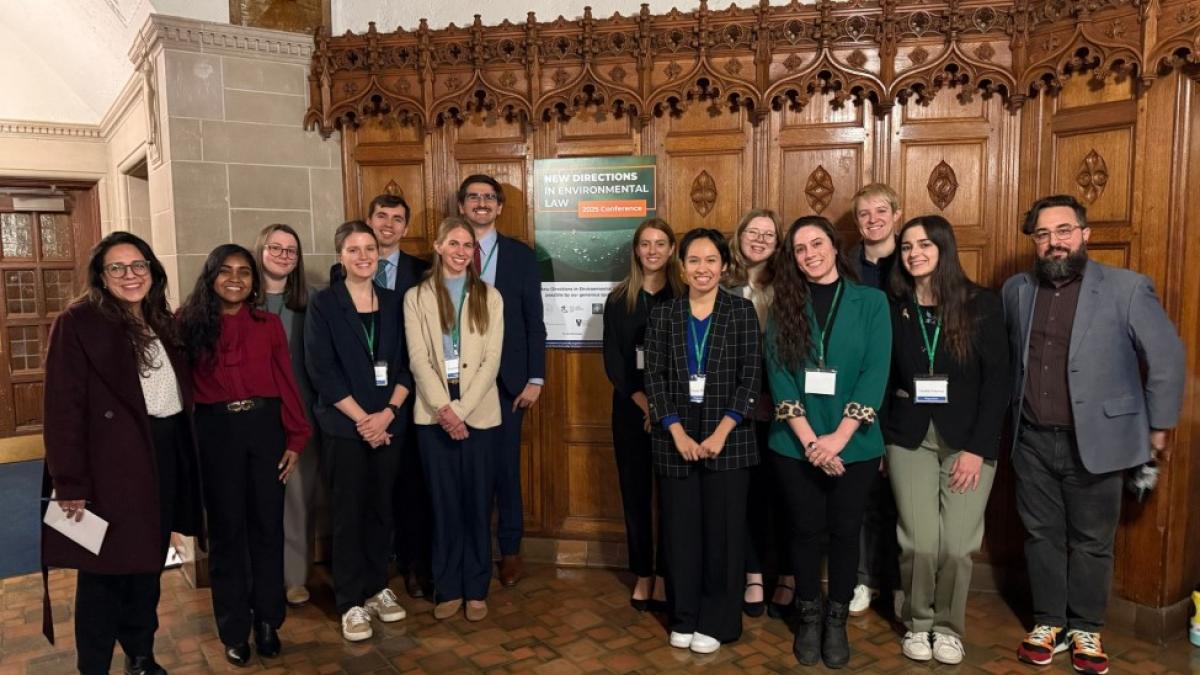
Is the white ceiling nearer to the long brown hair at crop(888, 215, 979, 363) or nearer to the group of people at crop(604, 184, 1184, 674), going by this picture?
the long brown hair at crop(888, 215, 979, 363)

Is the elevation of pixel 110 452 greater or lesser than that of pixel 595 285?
lesser

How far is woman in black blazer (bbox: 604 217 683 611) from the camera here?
10.5 ft

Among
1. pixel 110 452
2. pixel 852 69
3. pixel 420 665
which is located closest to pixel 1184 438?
pixel 852 69

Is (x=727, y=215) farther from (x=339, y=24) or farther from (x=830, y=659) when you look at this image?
(x=339, y=24)

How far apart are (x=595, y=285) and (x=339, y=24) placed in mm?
2031

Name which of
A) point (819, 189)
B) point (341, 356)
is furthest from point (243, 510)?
point (819, 189)

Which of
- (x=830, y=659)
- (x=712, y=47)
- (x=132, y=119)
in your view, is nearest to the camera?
(x=830, y=659)

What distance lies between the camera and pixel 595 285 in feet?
12.9

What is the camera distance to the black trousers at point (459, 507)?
3.21m

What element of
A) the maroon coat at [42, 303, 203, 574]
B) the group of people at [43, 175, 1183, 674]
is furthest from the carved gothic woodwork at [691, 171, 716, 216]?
the maroon coat at [42, 303, 203, 574]

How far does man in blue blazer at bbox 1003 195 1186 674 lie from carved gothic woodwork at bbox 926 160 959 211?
27.8 inches

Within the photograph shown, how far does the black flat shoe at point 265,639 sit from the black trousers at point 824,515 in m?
2.10

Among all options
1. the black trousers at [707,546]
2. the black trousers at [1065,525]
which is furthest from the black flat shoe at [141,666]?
the black trousers at [1065,525]

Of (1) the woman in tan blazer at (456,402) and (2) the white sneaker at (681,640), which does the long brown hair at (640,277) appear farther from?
(2) the white sneaker at (681,640)
